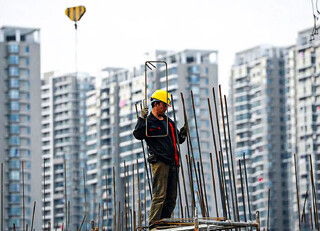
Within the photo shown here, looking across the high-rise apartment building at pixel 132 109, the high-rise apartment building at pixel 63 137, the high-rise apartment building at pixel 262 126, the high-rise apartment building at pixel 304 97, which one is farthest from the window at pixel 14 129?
the high-rise apartment building at pixel 304 97

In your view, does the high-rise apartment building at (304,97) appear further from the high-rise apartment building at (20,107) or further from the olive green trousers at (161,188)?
the olive green trousers at (161,188)

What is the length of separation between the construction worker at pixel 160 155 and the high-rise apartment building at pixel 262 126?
208 ft

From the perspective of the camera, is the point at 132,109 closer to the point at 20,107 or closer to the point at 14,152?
the point at 20,107

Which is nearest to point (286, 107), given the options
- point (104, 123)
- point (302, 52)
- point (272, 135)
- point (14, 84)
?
point (272, 135)

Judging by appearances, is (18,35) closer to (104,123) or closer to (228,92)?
(104,123)

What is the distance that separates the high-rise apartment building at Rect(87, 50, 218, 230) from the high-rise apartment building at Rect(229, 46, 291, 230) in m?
Answer: 4.33

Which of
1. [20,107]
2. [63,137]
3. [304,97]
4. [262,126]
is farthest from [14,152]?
[304,97]

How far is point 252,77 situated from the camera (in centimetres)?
7988

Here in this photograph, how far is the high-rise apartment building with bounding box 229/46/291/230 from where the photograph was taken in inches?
2889

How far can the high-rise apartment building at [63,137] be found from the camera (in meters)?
78.9

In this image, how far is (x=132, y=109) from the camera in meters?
74.2

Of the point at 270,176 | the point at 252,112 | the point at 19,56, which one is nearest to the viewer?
the point at 19,56

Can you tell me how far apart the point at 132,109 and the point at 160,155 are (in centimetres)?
6710

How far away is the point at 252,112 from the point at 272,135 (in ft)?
13.4
